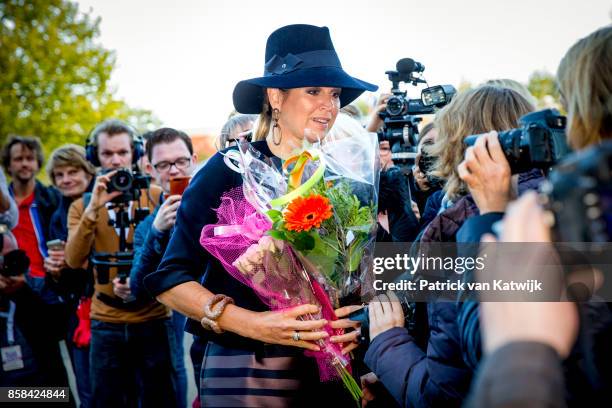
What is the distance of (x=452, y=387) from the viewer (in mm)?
1806

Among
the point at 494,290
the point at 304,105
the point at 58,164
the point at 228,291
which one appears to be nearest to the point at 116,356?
the point at 58,164

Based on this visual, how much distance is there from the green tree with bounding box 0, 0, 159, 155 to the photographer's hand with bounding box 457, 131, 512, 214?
1623 cm

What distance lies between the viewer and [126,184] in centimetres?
438

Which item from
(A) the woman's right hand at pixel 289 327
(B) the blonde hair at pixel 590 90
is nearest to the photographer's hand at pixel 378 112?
(A) the woman's right hand at pixel 289 327

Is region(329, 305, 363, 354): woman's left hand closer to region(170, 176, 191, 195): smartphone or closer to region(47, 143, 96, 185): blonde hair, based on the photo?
region(170, 176, 191, 195): smartphone

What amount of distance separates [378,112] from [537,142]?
7.43 feet

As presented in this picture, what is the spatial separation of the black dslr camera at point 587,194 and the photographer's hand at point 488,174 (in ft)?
2.01

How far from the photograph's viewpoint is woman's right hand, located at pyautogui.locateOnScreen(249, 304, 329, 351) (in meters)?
2.17

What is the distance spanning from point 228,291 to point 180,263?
0.22m

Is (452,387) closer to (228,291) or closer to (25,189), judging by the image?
(228,291)

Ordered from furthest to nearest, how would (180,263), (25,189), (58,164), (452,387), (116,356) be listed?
(25,189)
(58,164)
(116,356)
(180,263)
(452,387)

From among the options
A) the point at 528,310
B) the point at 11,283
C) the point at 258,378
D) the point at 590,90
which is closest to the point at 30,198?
the point at 11,283

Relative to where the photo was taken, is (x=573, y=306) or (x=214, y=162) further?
(x=214, y=162)

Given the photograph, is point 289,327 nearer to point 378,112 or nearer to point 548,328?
point 548,328
